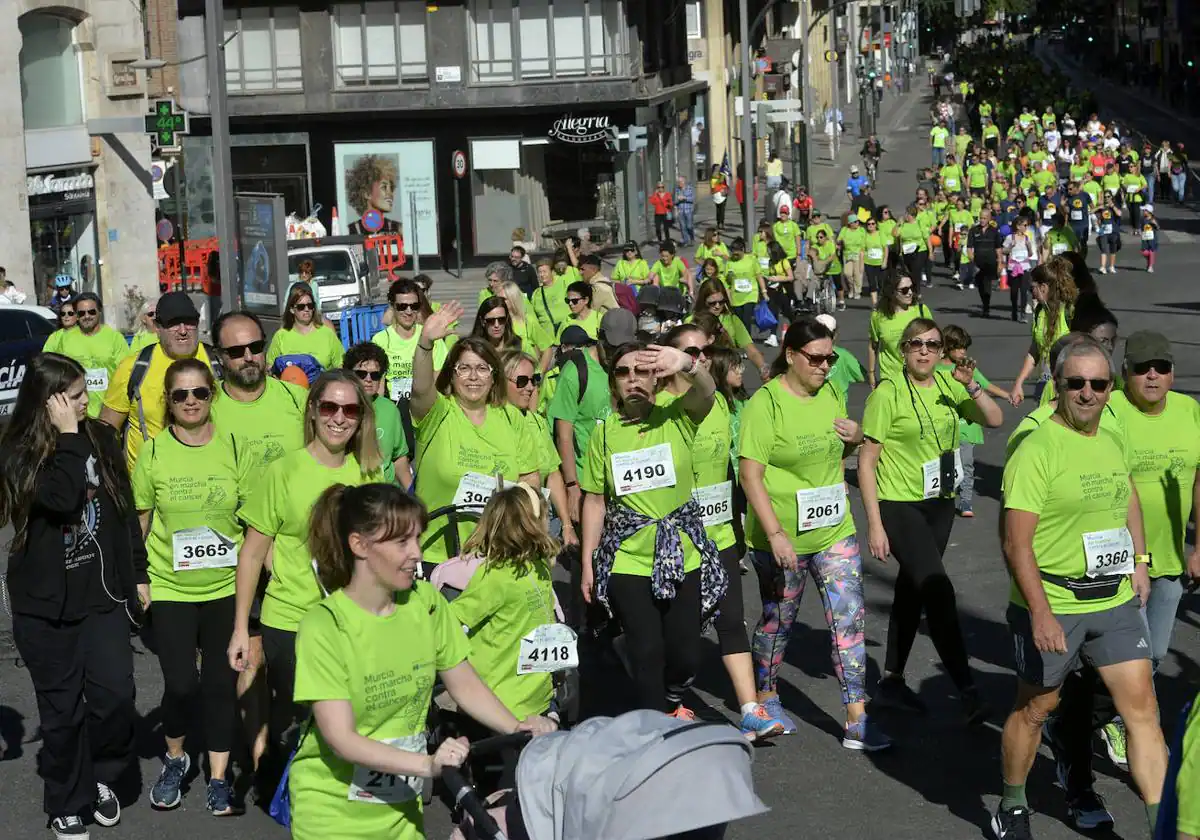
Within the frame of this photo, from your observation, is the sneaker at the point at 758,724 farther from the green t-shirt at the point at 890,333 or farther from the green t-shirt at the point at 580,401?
the green t-shirt at the point at 890,333

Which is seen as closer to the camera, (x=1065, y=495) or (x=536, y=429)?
(x=1065, y=495)

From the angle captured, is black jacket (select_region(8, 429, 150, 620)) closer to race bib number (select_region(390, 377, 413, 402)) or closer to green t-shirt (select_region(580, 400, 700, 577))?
green t-shirt (select_region(580, 400, 700, 577))

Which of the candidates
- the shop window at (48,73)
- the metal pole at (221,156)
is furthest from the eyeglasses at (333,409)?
the shop window at (48,73)

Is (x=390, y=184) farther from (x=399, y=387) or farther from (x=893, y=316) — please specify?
(x=399, y=387)

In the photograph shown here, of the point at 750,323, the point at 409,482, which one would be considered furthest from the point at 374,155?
the point at 409,482

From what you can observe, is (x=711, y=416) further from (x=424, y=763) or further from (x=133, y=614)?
(x=424, y=763)

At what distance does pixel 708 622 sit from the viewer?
28.2 feet

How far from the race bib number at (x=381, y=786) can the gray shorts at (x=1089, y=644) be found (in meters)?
2.62

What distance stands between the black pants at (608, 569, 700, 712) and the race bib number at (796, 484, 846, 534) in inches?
22.6

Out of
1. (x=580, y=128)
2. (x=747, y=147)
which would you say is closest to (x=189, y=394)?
(x=747, y=147)

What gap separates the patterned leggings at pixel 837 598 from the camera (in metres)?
8.57

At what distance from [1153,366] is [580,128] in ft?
124

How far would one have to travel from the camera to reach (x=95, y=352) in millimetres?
14938

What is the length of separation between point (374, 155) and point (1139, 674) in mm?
39470
